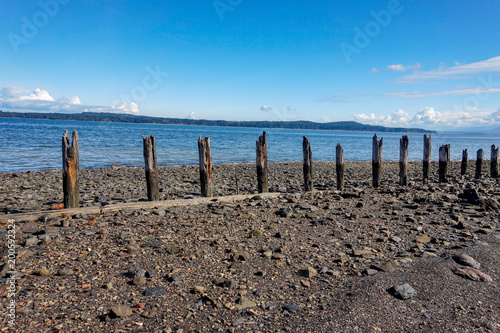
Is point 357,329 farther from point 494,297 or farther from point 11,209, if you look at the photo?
point 11,209

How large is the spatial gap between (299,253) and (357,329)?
8.08 ft

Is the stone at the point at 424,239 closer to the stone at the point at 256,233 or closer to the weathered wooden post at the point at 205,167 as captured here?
the stone at the point at 256,233

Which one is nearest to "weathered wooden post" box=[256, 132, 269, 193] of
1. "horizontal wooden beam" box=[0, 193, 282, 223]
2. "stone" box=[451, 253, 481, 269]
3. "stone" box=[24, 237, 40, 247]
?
"horizontal wooden beam" box=[0, 193, 282, 223]

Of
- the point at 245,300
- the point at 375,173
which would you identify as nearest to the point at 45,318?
the point at 245,300

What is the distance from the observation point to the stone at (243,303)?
4.50 meters

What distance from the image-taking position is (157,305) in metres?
4.51

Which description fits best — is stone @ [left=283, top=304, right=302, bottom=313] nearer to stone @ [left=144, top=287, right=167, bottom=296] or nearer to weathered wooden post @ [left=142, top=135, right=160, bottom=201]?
stone @ [left=144, top=287, right=167, bottom=296]

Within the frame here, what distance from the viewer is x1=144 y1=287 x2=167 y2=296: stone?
479cm

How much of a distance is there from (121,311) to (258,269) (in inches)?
90.5

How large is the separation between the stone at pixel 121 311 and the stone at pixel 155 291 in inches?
18.2

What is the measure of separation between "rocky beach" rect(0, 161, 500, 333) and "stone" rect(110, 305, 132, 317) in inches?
0.5

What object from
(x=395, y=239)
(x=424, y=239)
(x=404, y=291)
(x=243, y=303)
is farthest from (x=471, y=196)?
(x=243, y=303)

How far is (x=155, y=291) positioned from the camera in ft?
15.9

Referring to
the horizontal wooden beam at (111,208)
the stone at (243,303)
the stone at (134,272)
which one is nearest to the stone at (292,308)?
the stone at (243,303)
